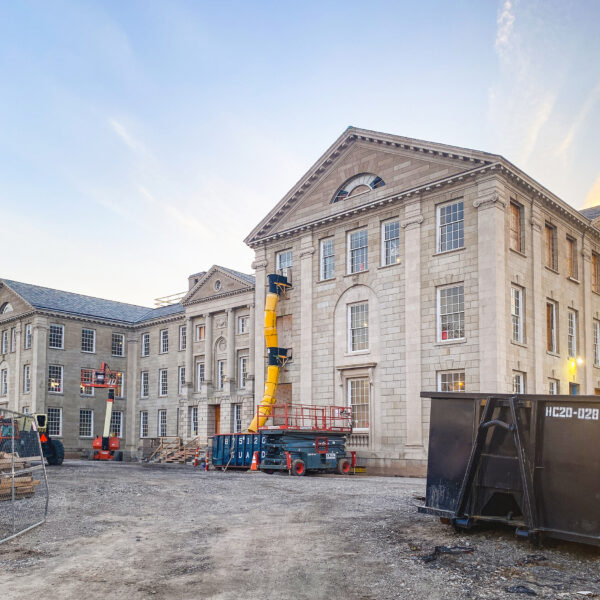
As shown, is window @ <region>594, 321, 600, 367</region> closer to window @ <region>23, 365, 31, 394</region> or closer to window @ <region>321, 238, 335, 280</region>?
window @ <region>321, 238, 335, 280</region>

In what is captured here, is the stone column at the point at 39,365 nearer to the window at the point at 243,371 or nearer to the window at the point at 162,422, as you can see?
the window at the point at 162,422

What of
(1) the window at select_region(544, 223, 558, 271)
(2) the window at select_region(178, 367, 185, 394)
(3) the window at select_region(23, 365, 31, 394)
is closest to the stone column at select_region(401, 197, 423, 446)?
(1) the window at select_region(544, 223, 558, 271)

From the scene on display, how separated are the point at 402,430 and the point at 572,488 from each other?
20.9 meters

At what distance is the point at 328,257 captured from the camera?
115 feet

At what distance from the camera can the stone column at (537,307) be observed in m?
29.7

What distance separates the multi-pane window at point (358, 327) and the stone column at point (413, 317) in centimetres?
244

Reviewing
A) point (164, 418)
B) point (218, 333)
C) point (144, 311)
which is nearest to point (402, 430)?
point (218, 333)

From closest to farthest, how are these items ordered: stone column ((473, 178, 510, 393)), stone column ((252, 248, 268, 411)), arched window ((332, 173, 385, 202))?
stone column ((473, 178, 510, 393)) → arched window ((332, 173, 385, 202)) → stone column ((252, 248, 268, 411))

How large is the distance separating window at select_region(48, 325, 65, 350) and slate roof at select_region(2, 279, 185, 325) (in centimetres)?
133

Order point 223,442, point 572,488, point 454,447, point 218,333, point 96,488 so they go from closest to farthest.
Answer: point 572,488 → point 454,447 → point 96,488 → point 223,442 → point 218,333

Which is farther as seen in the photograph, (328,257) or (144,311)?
(144,311)

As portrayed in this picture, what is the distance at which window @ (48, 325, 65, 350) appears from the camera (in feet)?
175

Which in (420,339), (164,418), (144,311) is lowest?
(164,418)

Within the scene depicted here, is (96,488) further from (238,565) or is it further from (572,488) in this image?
(572,488)
